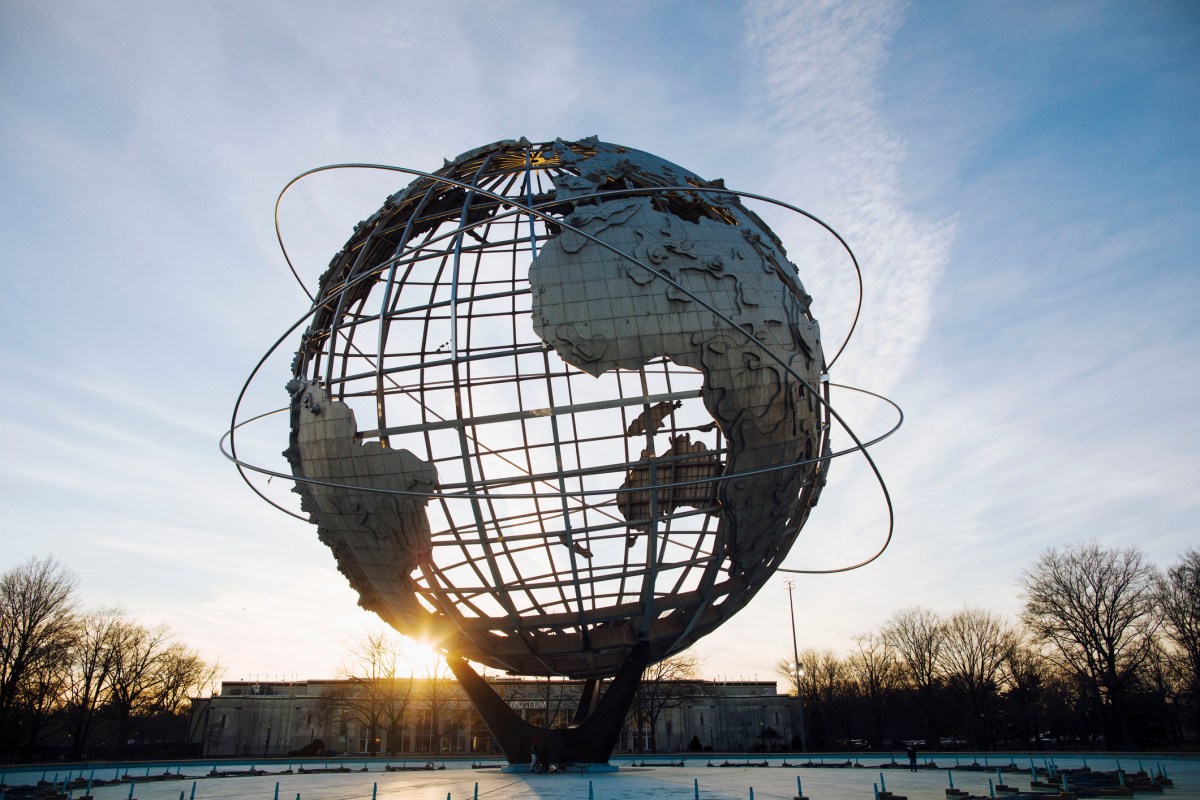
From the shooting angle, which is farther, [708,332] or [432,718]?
[432,718]

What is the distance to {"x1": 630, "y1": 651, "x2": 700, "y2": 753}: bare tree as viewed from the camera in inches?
1677

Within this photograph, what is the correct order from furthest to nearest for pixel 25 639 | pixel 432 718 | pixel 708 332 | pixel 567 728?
pixel 432 718
pixel 25 639
pixel 567 728
pixel 708 332

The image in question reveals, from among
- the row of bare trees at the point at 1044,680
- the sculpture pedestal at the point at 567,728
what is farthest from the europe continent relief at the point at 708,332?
the row of bare trees at the point at 1044,680

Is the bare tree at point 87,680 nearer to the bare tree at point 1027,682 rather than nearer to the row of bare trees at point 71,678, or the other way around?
the row of bare trees at point 71,678

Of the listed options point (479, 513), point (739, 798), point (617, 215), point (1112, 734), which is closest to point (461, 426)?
point (479, 513)

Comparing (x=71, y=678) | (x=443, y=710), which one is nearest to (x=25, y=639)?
(x=71, y=678)

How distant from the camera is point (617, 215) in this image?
37.3ft

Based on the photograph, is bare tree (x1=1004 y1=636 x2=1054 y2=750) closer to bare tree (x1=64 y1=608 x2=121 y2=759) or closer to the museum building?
the museum building

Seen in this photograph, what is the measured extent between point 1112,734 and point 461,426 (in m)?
38.3

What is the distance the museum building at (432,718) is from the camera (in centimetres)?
4569

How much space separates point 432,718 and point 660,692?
1467 cm

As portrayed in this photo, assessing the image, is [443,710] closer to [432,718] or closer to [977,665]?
[432,718]

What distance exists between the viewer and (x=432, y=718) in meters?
46.6

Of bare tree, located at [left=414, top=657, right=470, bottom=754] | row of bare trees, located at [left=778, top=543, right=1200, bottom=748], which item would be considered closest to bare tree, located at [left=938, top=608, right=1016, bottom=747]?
row of bare trees, located at [left=778, top=543, right=1200, bottom=748]
